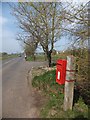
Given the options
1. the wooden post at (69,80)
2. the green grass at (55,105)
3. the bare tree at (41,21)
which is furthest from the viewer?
the bare tree at (41,21)

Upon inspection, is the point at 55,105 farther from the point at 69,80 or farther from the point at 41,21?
the point at 41,21

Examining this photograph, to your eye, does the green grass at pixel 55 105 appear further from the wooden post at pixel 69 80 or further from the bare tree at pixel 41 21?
the bare tree at pixel 41 21

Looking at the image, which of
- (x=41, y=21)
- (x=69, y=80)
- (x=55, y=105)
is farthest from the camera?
(x=41, y=21)

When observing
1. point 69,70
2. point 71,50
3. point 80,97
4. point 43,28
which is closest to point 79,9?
point 71,50

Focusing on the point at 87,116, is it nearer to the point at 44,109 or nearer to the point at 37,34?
the point at 44,109

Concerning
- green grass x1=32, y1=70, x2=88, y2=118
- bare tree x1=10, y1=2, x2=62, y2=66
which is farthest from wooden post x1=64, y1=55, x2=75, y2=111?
bare tree x1=10, y1=2, x2=62, y2=66

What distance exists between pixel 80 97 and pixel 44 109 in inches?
57.8

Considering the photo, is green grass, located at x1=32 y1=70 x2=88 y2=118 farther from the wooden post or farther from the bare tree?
the bare tree

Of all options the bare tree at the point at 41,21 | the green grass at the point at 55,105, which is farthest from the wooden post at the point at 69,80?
the bare tree at the point at 41,21

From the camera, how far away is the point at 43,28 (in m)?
14.1

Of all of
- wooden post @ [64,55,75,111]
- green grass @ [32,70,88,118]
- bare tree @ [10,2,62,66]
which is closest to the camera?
green grass @ [32,70,88,118]

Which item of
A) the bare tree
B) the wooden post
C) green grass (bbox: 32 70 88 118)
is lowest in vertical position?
green grass (bbox: 32 70 88 118)

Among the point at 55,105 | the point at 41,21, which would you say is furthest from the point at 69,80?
the point at 41,21

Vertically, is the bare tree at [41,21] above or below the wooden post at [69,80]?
above
